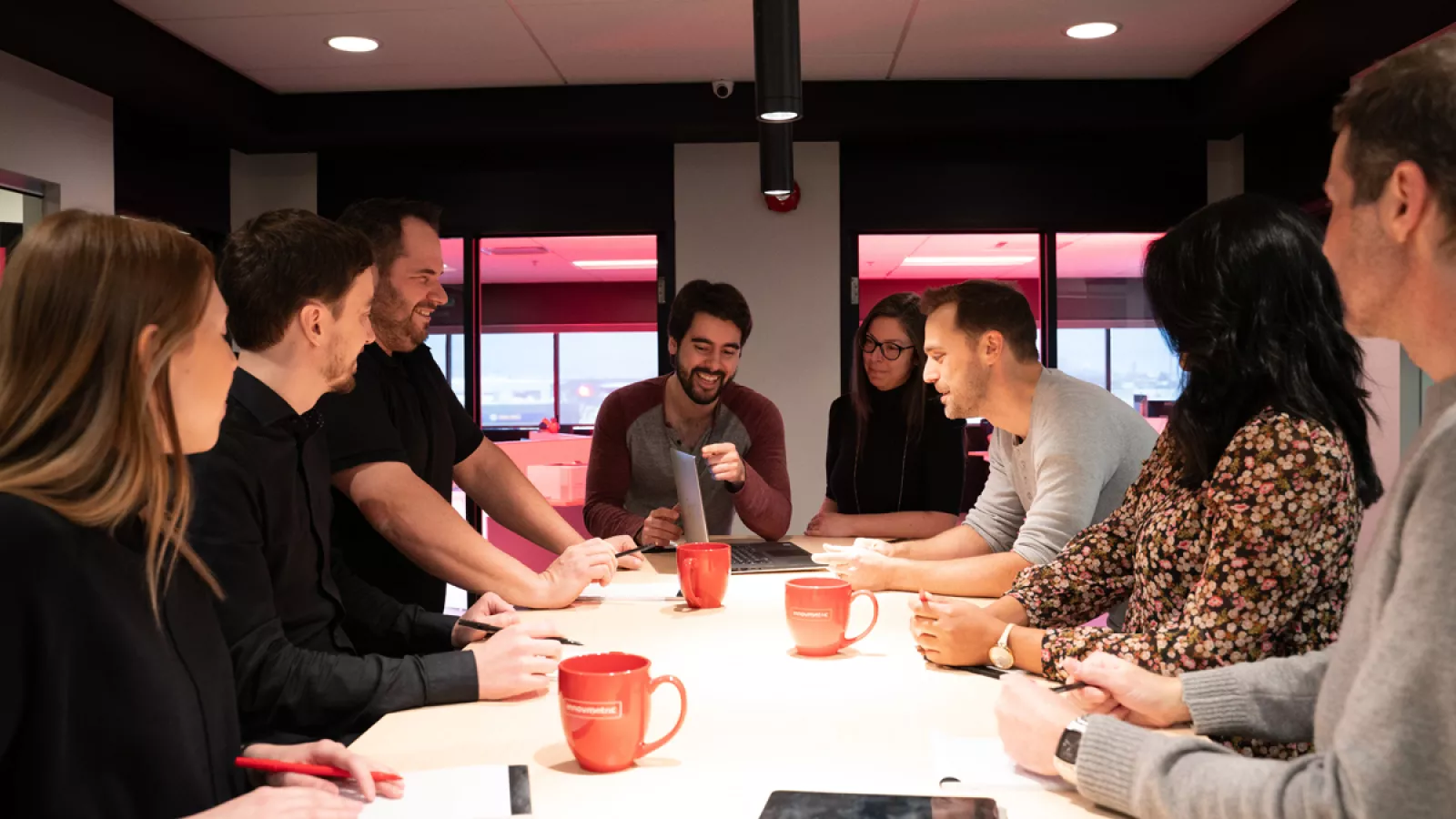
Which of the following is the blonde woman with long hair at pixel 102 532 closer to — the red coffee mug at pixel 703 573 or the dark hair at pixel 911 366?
the red coffee mug at pixel 703 573

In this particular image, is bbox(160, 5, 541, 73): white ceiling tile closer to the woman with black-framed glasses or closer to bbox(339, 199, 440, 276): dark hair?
bbox(339, 199, 440, 276): dark hair

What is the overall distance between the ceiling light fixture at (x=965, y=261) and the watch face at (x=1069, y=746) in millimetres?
10538

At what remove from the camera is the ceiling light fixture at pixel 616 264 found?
447 inches

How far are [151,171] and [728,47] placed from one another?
272cm

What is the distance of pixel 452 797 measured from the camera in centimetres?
105

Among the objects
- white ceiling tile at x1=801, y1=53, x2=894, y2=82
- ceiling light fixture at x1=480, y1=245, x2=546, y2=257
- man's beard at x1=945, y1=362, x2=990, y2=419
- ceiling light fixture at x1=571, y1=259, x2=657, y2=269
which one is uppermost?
ceiling light fixture at x1=571, y1=259, x2=657, y2=269

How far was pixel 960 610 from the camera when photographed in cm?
153

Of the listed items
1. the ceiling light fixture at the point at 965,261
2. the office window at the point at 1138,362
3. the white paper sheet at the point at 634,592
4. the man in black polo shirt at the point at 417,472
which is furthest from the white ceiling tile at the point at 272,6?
the ceiling light fixture at the point at 965,261

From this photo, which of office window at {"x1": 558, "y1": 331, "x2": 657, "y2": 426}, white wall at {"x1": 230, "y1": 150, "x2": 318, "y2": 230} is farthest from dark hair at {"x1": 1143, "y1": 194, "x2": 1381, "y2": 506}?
office window at {"x1": 558, "y1": 331, "x2": 657, "y2": 426}

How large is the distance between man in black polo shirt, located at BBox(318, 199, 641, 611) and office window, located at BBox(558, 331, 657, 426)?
1078cm

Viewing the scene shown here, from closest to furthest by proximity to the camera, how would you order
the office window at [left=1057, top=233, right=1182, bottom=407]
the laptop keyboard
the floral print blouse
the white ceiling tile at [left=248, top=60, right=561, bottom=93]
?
the floral print blouse, the laptop keyboard, the white ceiling tile at [left=248, top=60, right=561, bottom=93], the office window at [left=1057, top=233, right=1182, bottom=407]

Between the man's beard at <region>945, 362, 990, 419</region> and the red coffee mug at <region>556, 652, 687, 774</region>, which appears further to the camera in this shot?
the man's beard at <region>945, 362, 990, 419</region>

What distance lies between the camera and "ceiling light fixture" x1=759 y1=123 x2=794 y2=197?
257 cm

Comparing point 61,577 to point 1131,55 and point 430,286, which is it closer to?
point 430,286
